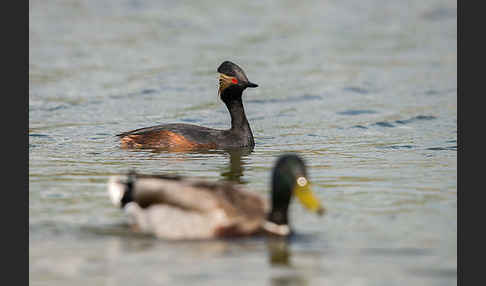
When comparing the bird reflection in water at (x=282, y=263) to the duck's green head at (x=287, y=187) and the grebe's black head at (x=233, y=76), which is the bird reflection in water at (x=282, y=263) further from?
the grebe's black head at (x=233, y=76)

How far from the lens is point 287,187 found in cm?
1009

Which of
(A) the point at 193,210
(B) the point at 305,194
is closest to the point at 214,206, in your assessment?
(A) the point at 193,210

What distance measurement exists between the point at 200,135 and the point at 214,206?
20.9ft

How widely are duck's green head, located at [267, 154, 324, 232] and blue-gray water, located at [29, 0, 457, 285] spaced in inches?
13.1

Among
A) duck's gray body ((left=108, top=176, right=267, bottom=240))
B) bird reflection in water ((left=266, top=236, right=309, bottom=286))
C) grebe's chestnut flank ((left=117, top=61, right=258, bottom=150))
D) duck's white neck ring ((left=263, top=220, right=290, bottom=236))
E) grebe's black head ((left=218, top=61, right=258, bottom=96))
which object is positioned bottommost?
bird reflection in water ((left=266, top=236, right=309, bottom=286))

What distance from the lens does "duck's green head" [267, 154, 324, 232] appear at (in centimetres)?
1008

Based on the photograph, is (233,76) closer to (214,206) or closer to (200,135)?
(200,135)

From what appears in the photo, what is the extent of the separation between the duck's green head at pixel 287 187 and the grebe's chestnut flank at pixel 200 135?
19.6ft

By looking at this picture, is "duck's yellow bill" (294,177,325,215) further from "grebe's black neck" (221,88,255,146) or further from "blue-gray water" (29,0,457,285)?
"grebe's black neck" (221,88,255,146)

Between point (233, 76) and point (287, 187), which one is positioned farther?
point (233, 76)

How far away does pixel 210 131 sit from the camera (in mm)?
16531

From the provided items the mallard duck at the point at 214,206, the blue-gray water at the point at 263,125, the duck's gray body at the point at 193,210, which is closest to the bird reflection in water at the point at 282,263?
the blue-gray water at the point at 263,125

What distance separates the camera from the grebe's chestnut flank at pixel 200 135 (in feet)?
53.1

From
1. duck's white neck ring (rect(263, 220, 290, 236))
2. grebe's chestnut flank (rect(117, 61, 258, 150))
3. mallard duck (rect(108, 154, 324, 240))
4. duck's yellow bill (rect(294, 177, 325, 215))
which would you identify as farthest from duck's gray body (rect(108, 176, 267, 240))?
grebe's chestnut flank (rect(117, 61, 258, 150))
